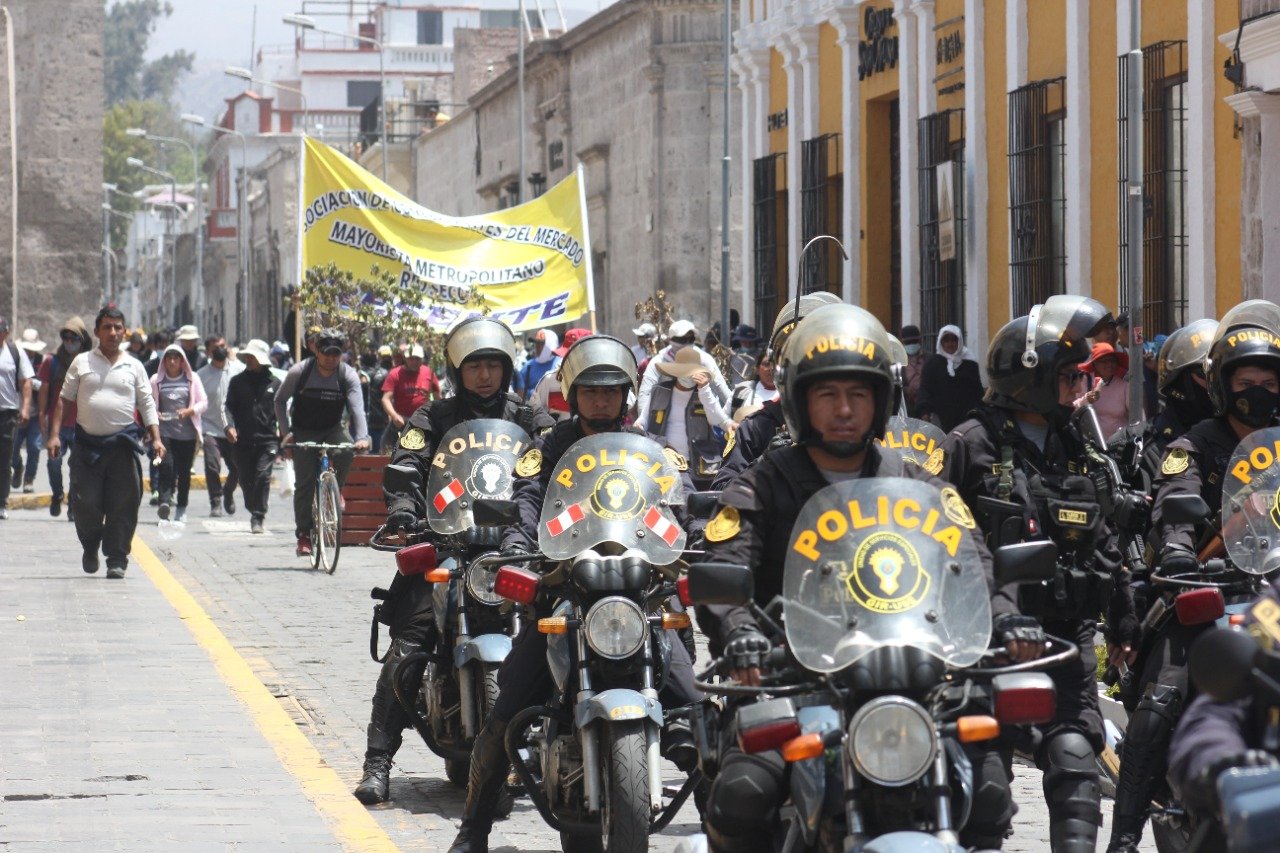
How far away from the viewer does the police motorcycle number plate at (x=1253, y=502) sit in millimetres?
6477

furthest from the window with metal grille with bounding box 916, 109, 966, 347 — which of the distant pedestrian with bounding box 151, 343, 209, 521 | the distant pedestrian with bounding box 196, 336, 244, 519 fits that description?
the distant pedestrian with bounding box 151, 343, 209, 521

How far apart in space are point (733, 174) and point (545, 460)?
3076cm

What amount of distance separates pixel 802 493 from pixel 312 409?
13.2 metres

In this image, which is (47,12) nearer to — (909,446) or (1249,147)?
(1249,147)

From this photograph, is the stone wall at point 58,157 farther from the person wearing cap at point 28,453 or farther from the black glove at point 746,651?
the black glove at point 746,651

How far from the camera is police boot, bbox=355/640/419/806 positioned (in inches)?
326

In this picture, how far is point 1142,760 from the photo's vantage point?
680 centimetres

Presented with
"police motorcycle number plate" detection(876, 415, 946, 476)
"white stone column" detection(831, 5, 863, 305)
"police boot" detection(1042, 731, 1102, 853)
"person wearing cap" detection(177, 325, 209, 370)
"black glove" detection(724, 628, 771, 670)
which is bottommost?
"police boot" detection(1042, 731, 1102, 853)

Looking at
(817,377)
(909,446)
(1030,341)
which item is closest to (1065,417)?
(1030,341)

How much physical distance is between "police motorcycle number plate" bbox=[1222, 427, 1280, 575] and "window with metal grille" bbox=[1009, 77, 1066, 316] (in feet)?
50.0

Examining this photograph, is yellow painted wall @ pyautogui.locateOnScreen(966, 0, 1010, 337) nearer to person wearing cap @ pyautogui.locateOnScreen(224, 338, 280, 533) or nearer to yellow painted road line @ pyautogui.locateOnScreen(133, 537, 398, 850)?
person wearing cap @ pyautogui.locateOnScreen(224, 338, 280, 533)

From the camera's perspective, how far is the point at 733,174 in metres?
38.0

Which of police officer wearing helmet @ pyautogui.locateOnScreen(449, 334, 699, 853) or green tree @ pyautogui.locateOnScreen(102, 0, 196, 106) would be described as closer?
police officer wearing helmet @ pyautogui.locateOnScreen(449, 334, 699, 853)

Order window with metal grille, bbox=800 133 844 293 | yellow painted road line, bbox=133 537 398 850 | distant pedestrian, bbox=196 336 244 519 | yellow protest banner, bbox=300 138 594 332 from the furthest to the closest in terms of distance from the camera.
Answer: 1. window with metal grille, bbox=800 133 844 293
2. distant pedestrian, bbox=196 336 244 519
3. yellow protest banner, bbox=300 138 594 332
4. yellow painted road line, bbox=133 537 398 850
